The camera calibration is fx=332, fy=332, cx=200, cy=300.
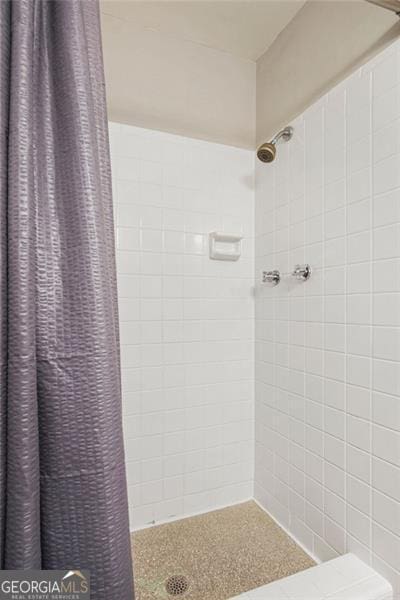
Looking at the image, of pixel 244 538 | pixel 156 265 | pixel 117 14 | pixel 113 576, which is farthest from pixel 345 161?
pixel 244 538

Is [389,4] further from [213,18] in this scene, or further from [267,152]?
[213,18]

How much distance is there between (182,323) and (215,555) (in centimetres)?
97

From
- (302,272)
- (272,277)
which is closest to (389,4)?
(302,272)

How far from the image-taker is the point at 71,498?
0.68m

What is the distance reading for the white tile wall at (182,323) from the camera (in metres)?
1.50

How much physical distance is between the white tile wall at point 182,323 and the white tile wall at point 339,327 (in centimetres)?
16

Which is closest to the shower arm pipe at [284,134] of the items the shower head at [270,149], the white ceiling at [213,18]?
the shower head at [270,149]

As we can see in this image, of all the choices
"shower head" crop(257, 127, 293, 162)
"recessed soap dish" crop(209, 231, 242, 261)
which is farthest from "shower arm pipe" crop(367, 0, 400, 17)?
"recessed soap dish" crop(209, 231, 242, 261)

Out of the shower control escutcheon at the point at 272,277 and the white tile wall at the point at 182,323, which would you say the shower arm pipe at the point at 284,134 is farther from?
the shower control escutcheon at the point at 272,277

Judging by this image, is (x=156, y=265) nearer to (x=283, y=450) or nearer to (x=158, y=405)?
(x=158, y=405)

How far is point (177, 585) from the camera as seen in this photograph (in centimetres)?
121

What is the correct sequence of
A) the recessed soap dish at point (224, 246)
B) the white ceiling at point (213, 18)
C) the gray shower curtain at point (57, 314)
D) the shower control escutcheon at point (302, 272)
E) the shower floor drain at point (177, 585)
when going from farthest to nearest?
the recessed soap dish at point (224, 246) → the white ceiling at point (213, 18) → the shower control escutcheon at point (302, 272) → the shower floor drain at point (177, 585) → the gray shower curtain at point (57, 314)

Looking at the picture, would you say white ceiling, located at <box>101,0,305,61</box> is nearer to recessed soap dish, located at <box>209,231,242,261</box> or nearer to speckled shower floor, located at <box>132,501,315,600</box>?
recessed soap dish, located at <box>209,231,242,261</box>

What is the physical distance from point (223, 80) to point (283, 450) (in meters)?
1.83
